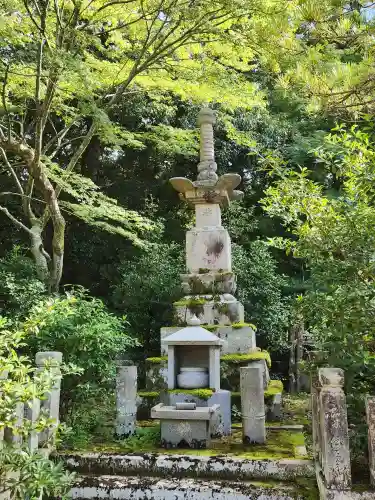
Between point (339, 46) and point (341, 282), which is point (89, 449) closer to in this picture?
point (341, 282)

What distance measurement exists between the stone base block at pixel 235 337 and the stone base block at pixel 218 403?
4.12 feet

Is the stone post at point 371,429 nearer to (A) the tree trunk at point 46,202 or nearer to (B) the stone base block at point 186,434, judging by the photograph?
(B) the stone base block at point 186,434

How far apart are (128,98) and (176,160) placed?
9.56 feet

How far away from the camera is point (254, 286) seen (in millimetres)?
9625

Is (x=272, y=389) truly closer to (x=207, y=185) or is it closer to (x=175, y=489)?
(x=175, y=489)

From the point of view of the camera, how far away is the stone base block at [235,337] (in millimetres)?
6289

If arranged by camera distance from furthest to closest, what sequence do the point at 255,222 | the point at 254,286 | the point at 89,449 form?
the point at 255,222 → the point at 254,286 → the point at 89,449

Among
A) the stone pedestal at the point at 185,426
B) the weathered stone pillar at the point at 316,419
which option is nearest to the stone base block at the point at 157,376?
the stone pedestal at the point at 185,426

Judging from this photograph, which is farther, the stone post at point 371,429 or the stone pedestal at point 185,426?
the stone pedestal at point 185,426

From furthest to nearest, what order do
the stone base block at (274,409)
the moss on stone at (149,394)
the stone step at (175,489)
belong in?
the moss on stone at (149,394)
the stone base block at (274,409)
the stone step at (175,489)

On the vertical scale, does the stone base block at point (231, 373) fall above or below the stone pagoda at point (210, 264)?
below

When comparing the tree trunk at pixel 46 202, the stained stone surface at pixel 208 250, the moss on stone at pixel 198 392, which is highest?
the tree trunk at pixel 46 202

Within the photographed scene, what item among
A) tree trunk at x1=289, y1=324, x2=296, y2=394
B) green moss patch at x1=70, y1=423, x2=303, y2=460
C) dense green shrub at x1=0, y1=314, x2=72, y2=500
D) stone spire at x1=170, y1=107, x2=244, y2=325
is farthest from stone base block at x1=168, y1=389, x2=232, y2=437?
tree trunk at x1=289, y1=324, x2=296, y2=394

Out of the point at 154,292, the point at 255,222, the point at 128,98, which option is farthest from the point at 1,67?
Answer: the point at 255,222
